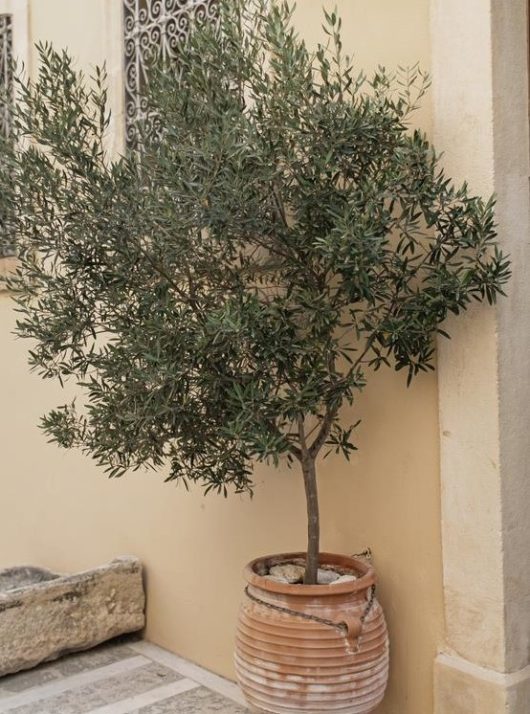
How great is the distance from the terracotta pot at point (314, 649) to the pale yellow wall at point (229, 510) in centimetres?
27

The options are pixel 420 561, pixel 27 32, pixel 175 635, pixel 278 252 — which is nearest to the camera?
pixel 278 252

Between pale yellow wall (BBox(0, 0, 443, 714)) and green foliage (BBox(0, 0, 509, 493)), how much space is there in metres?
0.30

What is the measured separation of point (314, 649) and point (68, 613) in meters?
1.83

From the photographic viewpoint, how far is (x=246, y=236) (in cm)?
317

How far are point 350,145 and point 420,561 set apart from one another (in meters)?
1.66

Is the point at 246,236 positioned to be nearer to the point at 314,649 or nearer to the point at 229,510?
the point at 314,649

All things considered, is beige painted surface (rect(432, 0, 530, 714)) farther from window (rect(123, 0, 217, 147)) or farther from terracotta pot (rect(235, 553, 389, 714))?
window (rect(123, 0, 217, 147))

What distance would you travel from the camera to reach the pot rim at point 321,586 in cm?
331

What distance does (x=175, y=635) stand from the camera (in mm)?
4812

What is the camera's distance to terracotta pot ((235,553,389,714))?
3262 mm

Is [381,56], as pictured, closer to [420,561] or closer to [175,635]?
[420,561]

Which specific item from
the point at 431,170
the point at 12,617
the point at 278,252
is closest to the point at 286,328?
the point at 278,252

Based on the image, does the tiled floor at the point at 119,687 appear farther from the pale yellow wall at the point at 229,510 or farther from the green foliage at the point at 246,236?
the green foliage at the point at 246,236

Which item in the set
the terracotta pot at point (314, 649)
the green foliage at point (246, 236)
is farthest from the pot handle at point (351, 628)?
the green foliage at point (246, 236)
